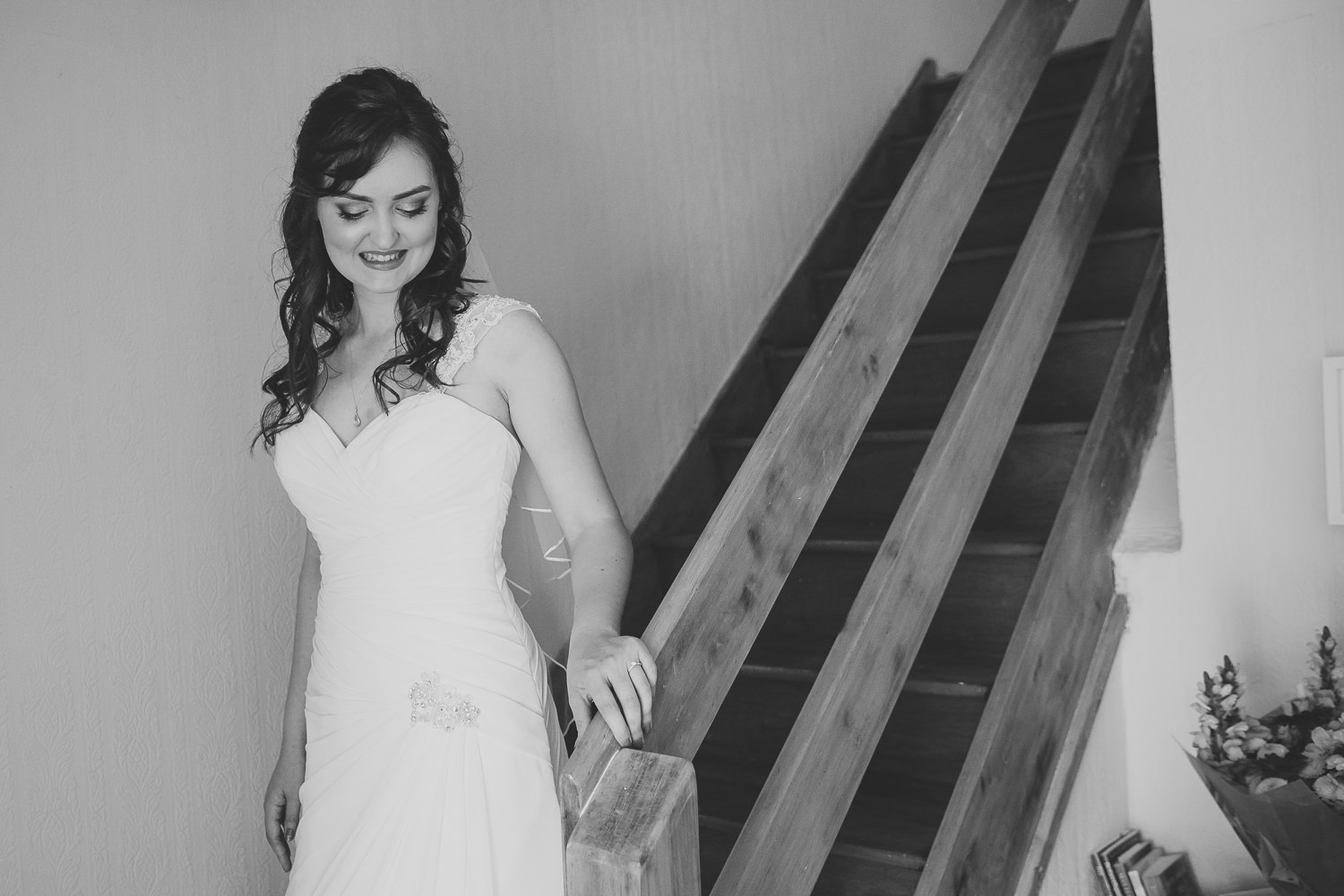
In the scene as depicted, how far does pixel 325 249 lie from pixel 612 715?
3.08ft

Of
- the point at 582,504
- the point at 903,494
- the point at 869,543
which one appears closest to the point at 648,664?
the point at 582,504

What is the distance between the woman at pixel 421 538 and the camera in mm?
1363

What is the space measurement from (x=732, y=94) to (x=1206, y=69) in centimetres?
137

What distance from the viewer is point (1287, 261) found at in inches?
81.0

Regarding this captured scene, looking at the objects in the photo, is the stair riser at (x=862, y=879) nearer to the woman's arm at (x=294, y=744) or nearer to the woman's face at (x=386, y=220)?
the woman's arm at (x=294, y=744)

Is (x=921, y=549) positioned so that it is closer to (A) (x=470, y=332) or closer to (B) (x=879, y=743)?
(B) (x=879, y=743)

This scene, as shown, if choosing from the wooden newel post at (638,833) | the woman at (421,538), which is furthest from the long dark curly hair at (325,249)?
the wooden newel post at (638,833)

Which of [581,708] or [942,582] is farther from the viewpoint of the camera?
[942,582]

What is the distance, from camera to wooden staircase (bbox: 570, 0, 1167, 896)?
155 centimetres

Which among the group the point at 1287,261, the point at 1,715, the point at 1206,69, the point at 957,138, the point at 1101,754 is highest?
the point at 1206,69

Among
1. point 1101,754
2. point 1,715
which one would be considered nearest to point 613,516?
point 1,715

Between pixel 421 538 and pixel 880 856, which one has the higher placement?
pixel 421 538

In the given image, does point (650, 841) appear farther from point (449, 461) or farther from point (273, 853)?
point (273, 853)

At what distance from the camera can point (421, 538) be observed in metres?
1.47
